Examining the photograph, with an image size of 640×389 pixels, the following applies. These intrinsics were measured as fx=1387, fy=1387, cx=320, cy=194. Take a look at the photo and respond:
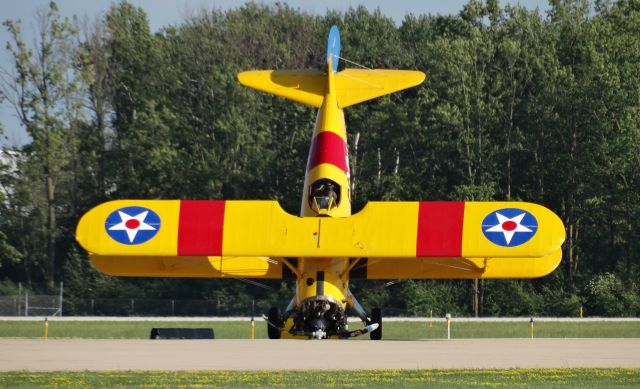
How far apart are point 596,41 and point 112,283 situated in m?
25.7

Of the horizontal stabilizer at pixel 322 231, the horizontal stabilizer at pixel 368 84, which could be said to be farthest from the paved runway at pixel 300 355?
the horizontal stabilizer at pixel 368 84

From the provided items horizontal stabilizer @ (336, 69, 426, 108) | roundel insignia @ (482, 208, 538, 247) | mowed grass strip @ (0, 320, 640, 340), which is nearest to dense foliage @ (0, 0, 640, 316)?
mowed grass strip @ (0, 320, 640, 340)

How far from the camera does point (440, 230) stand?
26.8 metres

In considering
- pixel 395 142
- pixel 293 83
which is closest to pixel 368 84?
pixel 293 83

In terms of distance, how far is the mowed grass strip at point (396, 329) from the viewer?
4312cm

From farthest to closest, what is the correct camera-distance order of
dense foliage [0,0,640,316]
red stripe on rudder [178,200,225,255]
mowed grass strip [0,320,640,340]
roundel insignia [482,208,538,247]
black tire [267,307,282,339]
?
dense foliage [0,0,640,316]
mowed grass strip [0,320,640,340]
black tire [267,307,282,339]
red stripe on rudder [178,200,225,255]
roundel insignia [482,208,538,247]

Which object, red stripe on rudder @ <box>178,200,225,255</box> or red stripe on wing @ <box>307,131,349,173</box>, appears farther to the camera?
red stripe on wing @ <box>307,131,349,173</box>

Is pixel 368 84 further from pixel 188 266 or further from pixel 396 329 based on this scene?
pixel 396 329

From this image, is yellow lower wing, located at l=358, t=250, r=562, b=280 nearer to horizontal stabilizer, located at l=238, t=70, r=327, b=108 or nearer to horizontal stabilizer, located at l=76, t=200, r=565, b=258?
horizontal stabilizer, located at l=76, t=200, r=565, b=258

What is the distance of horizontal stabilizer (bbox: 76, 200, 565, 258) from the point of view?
2655cm

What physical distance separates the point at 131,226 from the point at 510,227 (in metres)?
7.29

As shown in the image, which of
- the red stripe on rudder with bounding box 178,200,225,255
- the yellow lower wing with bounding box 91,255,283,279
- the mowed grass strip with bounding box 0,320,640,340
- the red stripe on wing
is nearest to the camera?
the red stripe on rudder with bounding box 178,200,225,255

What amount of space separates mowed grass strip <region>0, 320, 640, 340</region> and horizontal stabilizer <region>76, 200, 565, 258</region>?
40.3 feet

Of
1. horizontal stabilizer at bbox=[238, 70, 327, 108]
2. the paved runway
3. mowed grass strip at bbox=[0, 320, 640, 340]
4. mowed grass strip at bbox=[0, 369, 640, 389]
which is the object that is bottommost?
mowed grass strip at bbox=[0, 369, 640, 389]
